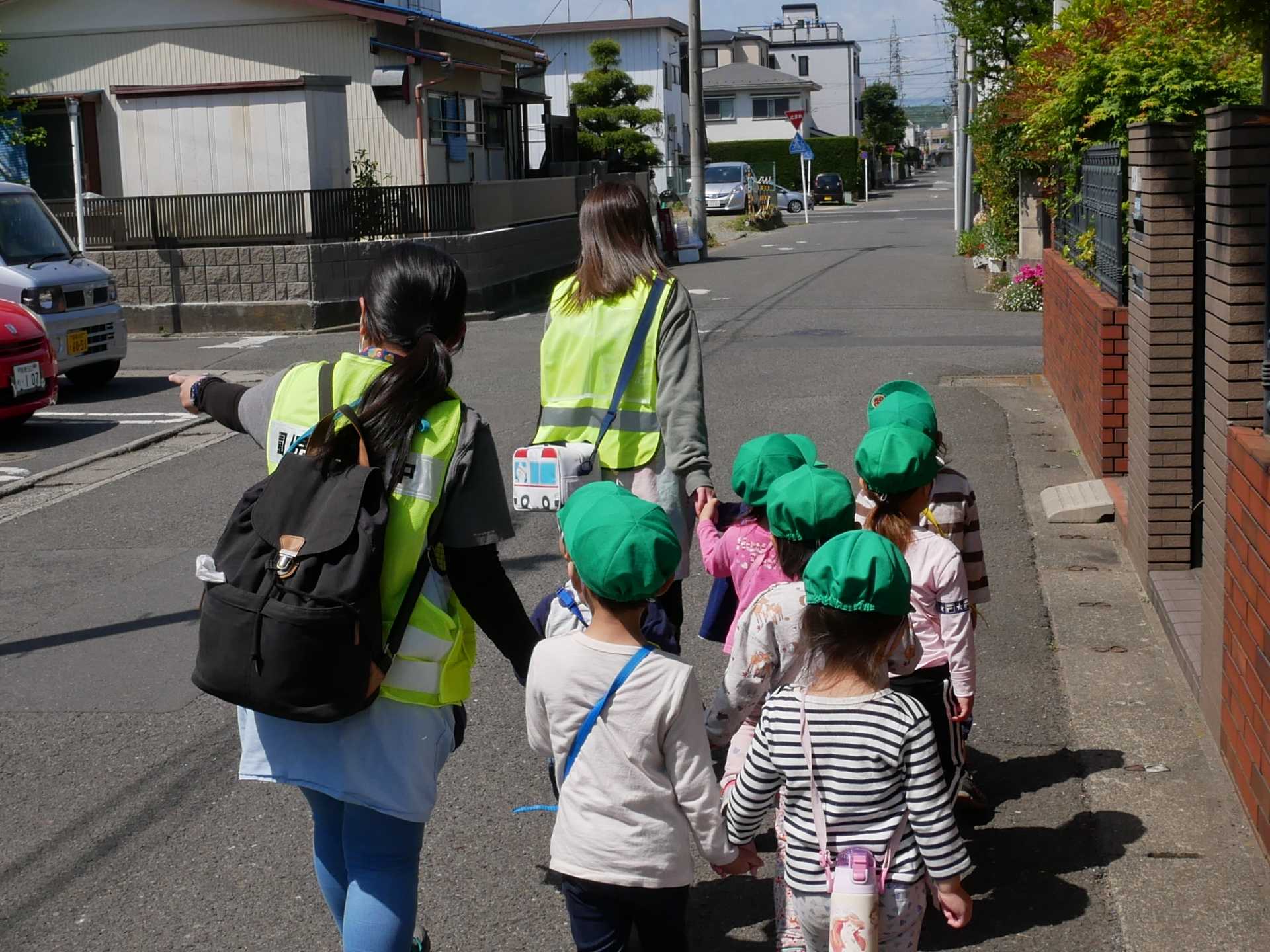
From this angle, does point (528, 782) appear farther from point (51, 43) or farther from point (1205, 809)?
point (51, 43)

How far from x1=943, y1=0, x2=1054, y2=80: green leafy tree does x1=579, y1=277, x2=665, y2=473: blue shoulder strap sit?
664 inches

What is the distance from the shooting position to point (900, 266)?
1015 inches

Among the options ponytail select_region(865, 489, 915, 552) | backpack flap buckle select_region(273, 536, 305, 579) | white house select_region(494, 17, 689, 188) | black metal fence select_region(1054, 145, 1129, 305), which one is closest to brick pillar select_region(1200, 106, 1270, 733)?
ponytail select_region(865, 489, 915, 552)

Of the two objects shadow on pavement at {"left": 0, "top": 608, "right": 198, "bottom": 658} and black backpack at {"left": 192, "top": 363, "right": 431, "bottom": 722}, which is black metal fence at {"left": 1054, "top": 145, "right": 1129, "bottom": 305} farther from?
black backpack at {"left": 192, "top": 363, "right": 431, "bottom": 722}

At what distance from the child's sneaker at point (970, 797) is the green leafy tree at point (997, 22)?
16.9 meters

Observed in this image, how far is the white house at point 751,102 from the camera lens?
242 feet

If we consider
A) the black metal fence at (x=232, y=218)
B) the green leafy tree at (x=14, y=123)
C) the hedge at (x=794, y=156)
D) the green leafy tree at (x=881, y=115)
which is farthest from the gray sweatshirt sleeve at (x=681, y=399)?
the green leafy tree at (x=881, y=115)

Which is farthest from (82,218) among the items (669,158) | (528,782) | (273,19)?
(669,158)

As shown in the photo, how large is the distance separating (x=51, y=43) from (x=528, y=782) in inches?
860

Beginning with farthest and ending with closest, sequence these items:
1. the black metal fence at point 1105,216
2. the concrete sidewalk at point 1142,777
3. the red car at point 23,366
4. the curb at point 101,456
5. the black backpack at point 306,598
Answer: the red car at point 23,366 → the curb at point 101,456 → the black metal fence at point 1105,216 → the concrete sidewalk at point 1142,777 → the black backpack at point 306,598

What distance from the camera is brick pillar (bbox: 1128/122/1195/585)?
596 cm

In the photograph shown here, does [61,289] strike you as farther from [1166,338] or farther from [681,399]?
[681,399]

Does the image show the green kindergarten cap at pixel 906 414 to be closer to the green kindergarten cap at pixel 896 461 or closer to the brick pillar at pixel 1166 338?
the green kindergarten cap at pixel 896 461

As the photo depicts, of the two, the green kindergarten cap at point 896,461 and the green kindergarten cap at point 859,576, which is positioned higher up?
the green kindergarten cap at point 896,461
